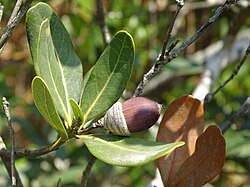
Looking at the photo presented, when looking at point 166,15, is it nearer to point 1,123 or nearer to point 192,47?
point 192,47

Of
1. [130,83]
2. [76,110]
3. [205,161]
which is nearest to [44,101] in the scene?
[76,110]

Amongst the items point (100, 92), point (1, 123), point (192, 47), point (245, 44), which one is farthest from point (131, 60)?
point (192, 47)

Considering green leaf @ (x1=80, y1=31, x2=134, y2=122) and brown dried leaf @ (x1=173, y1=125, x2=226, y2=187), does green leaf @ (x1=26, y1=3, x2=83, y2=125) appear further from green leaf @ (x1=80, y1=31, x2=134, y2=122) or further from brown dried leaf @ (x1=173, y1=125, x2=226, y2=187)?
brown dried leaf @ (x1=173, y1=125, x2=226, y2=187)

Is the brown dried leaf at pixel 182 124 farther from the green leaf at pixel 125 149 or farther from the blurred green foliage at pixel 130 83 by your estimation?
the blurred green foliage at pixel 130 83

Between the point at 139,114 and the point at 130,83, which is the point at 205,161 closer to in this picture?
the point at 139,114

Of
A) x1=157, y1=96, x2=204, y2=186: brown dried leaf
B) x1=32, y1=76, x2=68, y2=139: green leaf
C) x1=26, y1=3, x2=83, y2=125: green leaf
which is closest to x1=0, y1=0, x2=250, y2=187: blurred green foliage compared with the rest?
x1=157, y1=96, x2=204, y2=186: brown dried leaf

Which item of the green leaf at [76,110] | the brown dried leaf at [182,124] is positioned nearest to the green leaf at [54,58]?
the green leaf at [76,110]

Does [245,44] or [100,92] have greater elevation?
[100,92]
